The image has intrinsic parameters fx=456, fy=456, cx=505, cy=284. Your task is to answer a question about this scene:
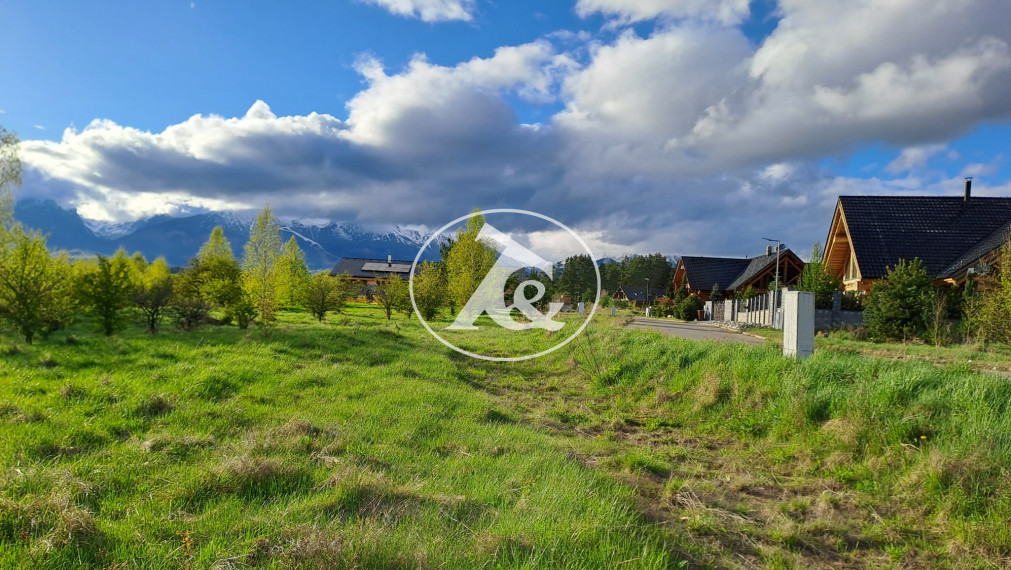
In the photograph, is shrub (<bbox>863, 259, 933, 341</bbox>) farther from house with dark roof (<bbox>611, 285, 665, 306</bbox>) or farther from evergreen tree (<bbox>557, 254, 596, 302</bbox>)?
house with dark roof (<bbox>611, 285, 665, 306</bbox>)

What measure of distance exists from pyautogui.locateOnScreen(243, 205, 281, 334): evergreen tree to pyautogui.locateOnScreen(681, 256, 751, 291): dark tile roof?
3825 cm

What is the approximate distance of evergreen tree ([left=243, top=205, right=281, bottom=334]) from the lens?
91.3 ft

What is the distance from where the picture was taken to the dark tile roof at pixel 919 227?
24531 millimetres

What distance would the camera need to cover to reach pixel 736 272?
4944 centimetres

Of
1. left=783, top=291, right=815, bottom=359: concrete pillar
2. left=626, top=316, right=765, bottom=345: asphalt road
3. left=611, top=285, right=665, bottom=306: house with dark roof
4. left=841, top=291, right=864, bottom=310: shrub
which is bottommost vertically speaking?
left=626, top=316, right=765, bottom=345: asphalt road

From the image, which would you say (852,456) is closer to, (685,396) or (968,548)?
(968,548)

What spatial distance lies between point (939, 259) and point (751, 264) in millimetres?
23011

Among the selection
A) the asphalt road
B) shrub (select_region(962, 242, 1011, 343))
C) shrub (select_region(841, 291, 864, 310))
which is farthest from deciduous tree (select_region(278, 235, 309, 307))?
shrub (select_region(962, 242, 1011, 343))

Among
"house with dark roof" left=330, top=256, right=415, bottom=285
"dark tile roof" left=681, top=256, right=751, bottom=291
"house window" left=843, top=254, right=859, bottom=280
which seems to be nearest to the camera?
"house window" left=843, top=254, right=859, bottom=280

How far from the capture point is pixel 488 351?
1742cm

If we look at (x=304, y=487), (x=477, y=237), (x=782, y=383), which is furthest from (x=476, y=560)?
(x=477, y=237)

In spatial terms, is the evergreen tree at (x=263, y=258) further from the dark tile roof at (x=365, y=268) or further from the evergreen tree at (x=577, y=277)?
the dark tile roof at (x=365, y=268)

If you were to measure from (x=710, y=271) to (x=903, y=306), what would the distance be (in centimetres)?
3243

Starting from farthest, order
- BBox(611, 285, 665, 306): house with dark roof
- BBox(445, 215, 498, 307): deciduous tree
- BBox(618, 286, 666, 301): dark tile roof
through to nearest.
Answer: BBox(618, 286, 666, 301): dark tile roof, BBox(611, 285, 665, 306): house with dark roof, BBox(445, 215, 498, 307): deciduous tree
